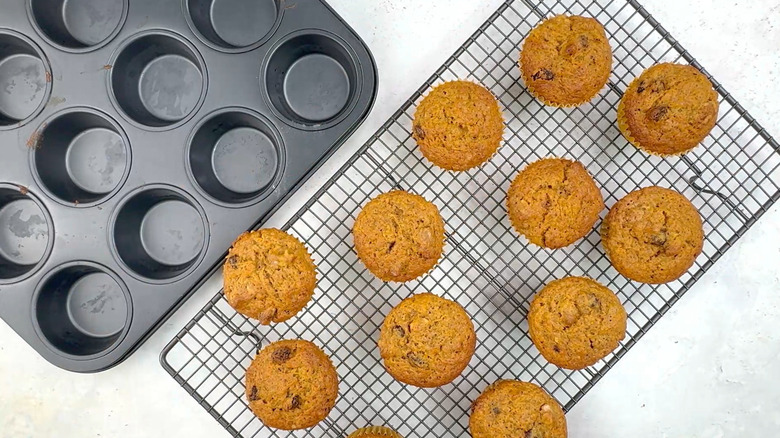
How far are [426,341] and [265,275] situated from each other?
63 cm

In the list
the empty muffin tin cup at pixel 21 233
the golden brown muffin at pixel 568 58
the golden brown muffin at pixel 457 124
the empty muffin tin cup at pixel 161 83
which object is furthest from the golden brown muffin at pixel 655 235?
the empty muffin tin cup at pixel 21 233

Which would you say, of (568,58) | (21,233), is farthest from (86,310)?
(568,58)

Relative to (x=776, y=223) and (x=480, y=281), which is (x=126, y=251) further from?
(x=776, y=223)

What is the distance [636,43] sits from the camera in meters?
2.44

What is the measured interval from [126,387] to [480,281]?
5.68 ft

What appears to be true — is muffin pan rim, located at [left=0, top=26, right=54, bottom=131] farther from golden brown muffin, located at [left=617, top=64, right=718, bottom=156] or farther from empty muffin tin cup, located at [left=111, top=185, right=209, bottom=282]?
golden brown muffin, located at [left=617, top=64, right=718, bottom=156]

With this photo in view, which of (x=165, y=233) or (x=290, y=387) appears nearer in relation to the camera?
(x=290, y=387)

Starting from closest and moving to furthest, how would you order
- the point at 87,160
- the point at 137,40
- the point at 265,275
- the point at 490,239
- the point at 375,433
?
the point at 265,275 → the point at 375,433 → the point at 137,40 → the point at 490,239 → the point at 87,160

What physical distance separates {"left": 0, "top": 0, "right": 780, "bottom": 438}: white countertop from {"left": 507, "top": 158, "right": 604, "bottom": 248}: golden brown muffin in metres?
0.77

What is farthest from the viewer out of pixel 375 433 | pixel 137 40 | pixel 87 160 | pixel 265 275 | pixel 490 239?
pixel 87 160

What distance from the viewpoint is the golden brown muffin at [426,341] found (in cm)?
204

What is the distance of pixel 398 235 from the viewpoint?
2.04 meters

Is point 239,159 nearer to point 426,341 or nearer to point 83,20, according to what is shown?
point 83,20

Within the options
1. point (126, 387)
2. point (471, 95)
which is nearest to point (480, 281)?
point (471, 95)
